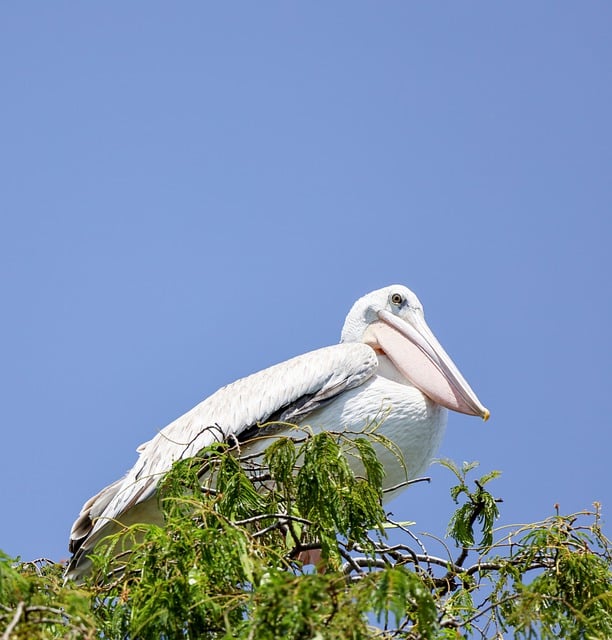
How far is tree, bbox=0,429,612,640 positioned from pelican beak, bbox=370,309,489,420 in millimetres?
2265

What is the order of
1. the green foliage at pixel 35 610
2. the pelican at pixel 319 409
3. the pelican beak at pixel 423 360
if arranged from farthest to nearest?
the pelican beak at pixel 423 360 → the pelican at pixel 319 409 → the green foliage at pixel 35 610

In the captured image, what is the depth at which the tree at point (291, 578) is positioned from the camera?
370 cm

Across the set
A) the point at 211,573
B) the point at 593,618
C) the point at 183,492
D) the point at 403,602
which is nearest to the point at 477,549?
the point at 593,618

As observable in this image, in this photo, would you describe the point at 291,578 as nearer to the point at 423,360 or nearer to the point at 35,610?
the point at 35,610

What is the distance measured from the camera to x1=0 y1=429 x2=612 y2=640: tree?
3703 millimetres

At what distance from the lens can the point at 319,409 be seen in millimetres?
7766

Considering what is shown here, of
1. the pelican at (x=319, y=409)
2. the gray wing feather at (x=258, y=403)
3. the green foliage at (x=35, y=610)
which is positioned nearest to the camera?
the green foliage at (x=35, y=610)

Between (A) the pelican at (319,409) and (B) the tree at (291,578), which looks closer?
(B) the tree at (291,578)

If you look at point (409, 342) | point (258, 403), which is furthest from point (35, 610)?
point (409, 342)

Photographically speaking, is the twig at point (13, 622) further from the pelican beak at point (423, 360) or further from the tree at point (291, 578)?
the pelican beak at point (423, 360)

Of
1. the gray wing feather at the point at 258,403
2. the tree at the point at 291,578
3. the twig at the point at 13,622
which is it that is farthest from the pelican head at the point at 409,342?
the twig at the point at 13,622

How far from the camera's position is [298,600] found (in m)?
3.65

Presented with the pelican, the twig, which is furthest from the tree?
the pelican

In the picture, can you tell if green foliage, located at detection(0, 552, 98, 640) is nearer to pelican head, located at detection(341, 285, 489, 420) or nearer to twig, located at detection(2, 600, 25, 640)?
twig, located at detection(2, 600, 25, 640)
